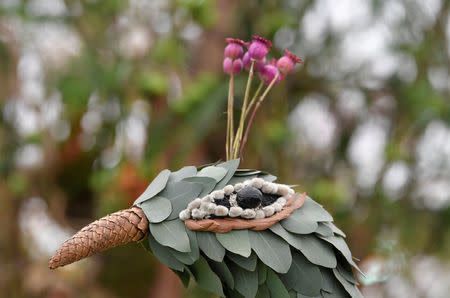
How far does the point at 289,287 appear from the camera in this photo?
49 centimetres

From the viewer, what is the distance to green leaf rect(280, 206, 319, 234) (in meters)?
0.49

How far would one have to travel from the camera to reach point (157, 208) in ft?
1.62

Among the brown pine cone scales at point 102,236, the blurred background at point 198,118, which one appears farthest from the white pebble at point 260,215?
the blurred background at point 198,118

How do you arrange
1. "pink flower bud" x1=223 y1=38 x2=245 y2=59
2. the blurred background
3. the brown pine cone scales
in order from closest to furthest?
the brown pine cone scales
"pink flower bud" x1=223 y1=38 x2=245 y2=59
the blurred background

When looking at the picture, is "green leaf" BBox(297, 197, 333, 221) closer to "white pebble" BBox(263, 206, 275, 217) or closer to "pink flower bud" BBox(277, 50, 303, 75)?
"white pebble" BBox(263, 206, 275, 217)

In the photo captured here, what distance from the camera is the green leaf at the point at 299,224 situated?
19.5 inches

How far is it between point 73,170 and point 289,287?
7.20ft

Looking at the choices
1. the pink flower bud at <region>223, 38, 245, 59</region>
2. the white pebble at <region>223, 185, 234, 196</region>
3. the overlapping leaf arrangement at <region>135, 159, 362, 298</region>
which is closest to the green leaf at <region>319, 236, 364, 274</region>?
the overlapping leaf arrangement at <region>135, 159, 362, 298</region>

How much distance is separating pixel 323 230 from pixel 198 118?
133 centimetres

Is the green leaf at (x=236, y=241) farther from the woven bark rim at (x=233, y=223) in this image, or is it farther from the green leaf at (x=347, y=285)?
the green leaf at (x=347, y=285)

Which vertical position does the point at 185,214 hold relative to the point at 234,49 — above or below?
below

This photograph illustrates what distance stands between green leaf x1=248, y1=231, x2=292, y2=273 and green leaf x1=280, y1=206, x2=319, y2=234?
2 centimetres

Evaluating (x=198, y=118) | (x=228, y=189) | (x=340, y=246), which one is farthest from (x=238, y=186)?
(x=198, y=118)

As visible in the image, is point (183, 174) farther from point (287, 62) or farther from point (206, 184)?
point (287, 62)
